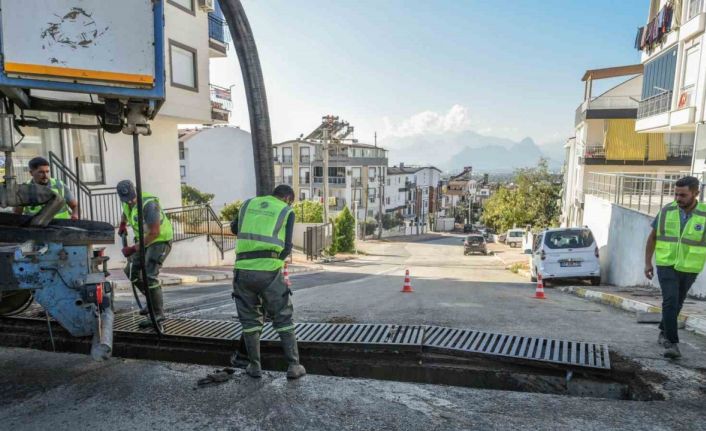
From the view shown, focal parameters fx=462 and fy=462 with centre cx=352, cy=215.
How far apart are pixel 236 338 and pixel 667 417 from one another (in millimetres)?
3805

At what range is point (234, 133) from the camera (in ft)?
160

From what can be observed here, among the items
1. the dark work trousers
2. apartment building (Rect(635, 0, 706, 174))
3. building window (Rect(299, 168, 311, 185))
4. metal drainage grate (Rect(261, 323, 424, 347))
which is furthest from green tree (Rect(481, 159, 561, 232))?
metal drainage grate (Rect(261, 323, 424, 347))

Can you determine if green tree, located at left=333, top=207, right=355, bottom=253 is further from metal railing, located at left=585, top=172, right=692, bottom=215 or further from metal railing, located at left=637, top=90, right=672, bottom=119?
metal railing, located at left=585, top=172, right=692, bottom=215

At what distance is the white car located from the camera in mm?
11859

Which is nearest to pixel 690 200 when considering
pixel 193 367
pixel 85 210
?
pixel 193 367

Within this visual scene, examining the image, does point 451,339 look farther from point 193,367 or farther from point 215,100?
point 215,100

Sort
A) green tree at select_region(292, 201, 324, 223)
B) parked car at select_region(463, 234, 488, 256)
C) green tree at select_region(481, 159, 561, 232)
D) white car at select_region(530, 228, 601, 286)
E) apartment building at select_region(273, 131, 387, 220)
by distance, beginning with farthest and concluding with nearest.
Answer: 1. apartment building at select_region(273, 131, 387, 220)
2. green tree at select_region(481, 159, 561, 232)
3. parked car at select_region(463, 234, 488, 256)
4. green tree at select_region(292, 201, 324, 223)
5. white car at select_region(530, 228, 601, 286)

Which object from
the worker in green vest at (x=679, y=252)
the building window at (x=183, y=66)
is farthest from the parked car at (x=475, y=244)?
the worker in green vest at (x=679, y=252)

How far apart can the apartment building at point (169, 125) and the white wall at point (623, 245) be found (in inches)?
506

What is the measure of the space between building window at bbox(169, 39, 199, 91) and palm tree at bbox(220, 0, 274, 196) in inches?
457

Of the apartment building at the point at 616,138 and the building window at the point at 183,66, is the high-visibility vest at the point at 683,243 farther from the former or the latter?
the apartment building at the point at 616,138

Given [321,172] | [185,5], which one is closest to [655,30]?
[185,5]

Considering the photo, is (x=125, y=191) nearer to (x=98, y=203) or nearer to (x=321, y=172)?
(x=98, y=203)

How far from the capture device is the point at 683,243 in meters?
4.72
